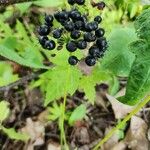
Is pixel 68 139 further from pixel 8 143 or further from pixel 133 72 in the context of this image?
pixel 133 72

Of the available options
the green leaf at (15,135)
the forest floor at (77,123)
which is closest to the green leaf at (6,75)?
the forest floor at (77,123)

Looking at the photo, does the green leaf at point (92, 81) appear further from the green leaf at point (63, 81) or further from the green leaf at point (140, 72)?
the green leaf at point (140, 72)

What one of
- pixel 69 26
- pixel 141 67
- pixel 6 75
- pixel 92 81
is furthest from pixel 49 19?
pixel 6 75

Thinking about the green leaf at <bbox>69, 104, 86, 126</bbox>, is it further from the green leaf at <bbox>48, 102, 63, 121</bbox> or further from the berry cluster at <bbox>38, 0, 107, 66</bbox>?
the berry cluster at <bbox>38, 0, 107, 66</bbox>

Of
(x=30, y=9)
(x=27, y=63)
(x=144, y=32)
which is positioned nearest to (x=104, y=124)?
(x=27, y=63)

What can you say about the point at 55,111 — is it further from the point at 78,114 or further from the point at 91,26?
the point at 91,26

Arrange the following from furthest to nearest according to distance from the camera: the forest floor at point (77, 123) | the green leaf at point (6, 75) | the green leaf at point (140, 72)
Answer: the forest floor at point (77, 123) → the green leaf at point (6, 75) → the green leaf at point (140, 72)

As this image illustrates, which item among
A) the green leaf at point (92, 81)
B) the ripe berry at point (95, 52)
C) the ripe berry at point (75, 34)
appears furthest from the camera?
the green leaf at point (92, 81)
